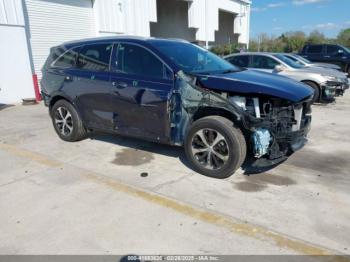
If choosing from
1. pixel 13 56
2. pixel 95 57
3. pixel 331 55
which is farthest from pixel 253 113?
pixel 331 55

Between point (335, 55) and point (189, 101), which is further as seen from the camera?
point (335, 55)

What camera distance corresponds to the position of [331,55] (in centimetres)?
1709

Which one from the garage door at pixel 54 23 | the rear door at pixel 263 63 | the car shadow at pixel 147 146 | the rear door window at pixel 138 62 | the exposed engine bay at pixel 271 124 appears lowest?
the car shadow at pixel 147 146

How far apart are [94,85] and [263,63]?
6699 mm

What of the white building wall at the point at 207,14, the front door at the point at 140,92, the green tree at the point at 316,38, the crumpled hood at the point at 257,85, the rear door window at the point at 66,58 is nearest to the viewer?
the crumpled hood at the point at 257,85

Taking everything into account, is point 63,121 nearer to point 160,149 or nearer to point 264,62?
point 160,149

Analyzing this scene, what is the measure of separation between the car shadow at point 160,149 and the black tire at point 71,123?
0.49 m

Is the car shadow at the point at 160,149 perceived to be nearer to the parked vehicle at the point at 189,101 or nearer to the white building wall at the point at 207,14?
the parked vehicle at the point at 189,101

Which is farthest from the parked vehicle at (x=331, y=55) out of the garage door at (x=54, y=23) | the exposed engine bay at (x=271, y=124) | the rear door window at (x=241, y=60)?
the exposed engine bay at (x=271, y=124)

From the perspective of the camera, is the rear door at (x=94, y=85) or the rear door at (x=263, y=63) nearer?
the rear door at (x=94, y=85)

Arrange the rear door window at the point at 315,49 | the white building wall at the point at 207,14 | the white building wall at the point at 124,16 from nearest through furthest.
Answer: the white building wall at the point at 124,16
the rear door window at the point at 315,49
the white building wall at the point at 207,14

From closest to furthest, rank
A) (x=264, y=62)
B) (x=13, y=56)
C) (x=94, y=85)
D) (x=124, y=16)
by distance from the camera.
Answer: (x=94, y=85)
(x=264, y=62)
(x=13, y=56)
(x=124, y=16)

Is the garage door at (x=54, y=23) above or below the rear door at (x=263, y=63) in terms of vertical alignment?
above

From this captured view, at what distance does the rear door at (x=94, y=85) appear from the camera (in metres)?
5.20
